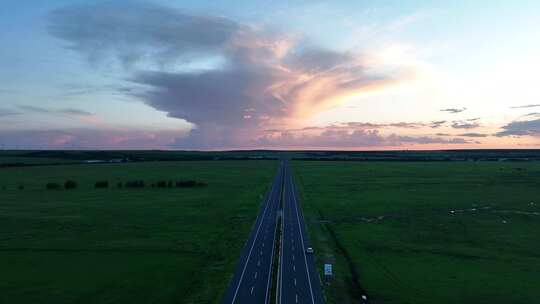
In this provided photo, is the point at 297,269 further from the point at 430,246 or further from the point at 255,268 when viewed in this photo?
the point at 430,246

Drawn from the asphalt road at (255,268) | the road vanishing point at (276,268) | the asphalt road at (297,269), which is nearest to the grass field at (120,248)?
the asphalt road at (255,268)

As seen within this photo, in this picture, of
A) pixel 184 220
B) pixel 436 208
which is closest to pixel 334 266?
pixel 184 220

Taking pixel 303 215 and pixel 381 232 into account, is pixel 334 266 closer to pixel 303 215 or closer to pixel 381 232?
pixel 381 232

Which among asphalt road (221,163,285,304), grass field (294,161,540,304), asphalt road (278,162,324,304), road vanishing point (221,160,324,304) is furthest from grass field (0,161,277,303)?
grass field (294,161,540,304)

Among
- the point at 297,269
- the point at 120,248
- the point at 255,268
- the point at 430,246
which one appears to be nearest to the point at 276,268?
the point at 297,269

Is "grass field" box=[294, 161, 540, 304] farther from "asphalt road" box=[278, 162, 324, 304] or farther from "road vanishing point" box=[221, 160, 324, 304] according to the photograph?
"road vanishing point" box=[221, 160, 324, 304]
